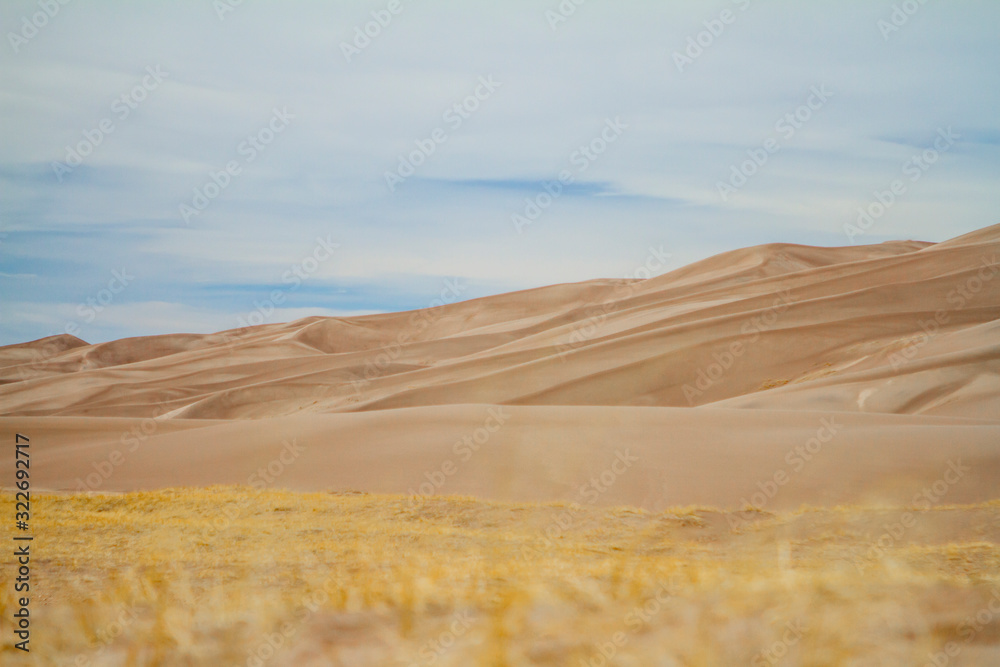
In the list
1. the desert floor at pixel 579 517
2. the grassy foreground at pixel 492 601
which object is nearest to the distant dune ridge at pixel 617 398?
the desert floor at pixel 579 517

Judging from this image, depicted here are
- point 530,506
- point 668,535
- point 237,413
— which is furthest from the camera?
point 237,413

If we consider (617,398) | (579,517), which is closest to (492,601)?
(579,517)

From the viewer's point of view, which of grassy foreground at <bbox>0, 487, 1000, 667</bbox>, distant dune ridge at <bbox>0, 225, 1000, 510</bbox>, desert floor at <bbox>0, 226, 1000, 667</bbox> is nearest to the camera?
grassy foreground at <bbox>0, 487, 1000, 667</bbox>

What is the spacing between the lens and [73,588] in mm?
4031

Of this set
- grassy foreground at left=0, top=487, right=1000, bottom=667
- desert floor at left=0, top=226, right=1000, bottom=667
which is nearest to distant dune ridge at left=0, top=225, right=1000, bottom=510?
desert floor at left=0, top=226, right=1000, bottom=667

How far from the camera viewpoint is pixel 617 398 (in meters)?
22.4

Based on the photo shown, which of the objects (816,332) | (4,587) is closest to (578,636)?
(4,587)

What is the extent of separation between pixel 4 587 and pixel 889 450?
9.18m

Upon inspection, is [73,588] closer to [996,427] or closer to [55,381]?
[996,427]

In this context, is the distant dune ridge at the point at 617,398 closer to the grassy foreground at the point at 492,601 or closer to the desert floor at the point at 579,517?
the desert floor at the point at 579,517

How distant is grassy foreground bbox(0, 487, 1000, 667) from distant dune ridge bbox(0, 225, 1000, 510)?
11.0ft

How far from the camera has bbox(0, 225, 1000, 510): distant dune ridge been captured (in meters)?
9.23

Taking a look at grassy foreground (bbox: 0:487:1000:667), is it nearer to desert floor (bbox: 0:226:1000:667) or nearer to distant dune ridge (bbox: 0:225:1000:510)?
desert floor (bbox: 0:226:1000:667)

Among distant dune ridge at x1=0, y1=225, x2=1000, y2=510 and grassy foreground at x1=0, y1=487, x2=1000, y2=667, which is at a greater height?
distant dune ridge at x1=0, y1=225, x2=1000, y2=510
